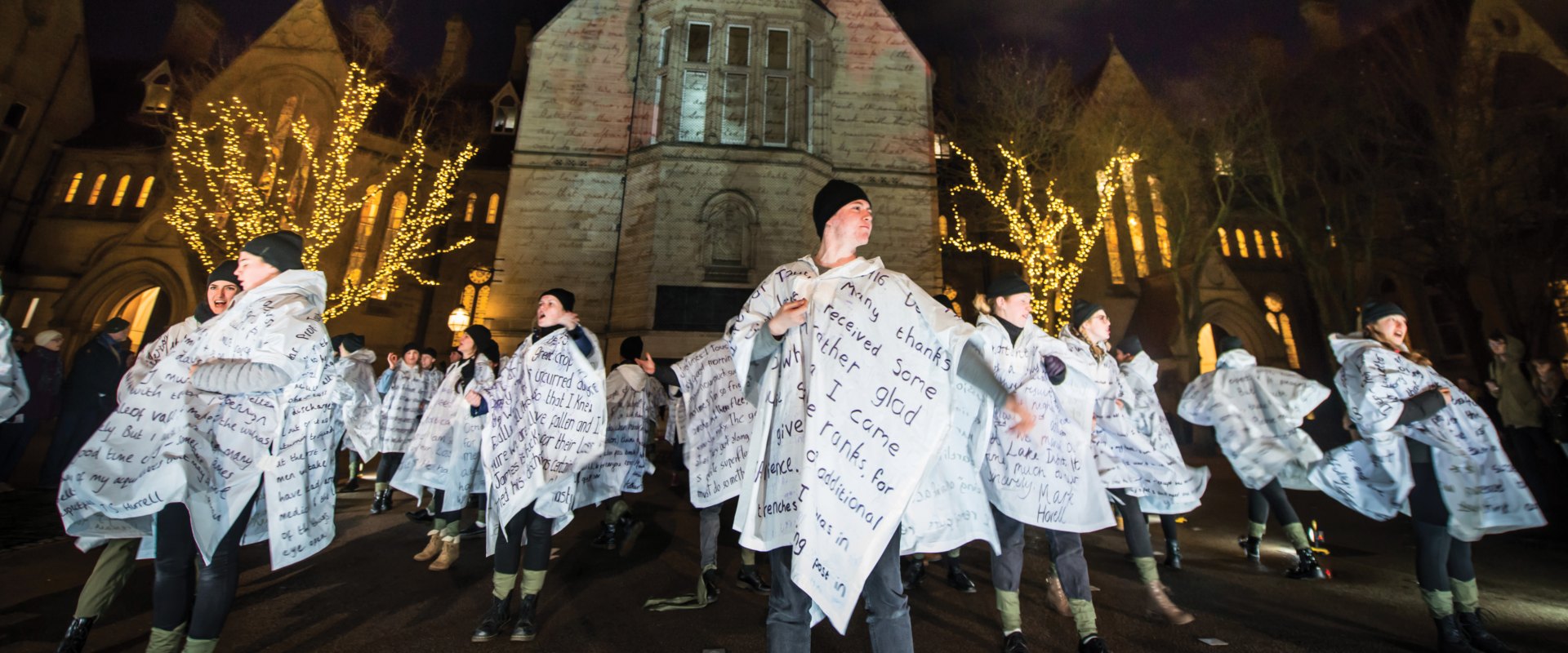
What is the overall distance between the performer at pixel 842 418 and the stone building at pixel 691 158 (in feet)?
41.6

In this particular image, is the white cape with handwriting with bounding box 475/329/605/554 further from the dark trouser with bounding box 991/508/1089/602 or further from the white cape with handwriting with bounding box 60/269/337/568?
the dark trouser with bounding box 991/508/1089/602

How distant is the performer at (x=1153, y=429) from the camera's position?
5.03 metres

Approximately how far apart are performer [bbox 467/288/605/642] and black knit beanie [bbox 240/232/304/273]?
132 centimetres

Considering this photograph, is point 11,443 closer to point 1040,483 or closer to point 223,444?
point 223,444

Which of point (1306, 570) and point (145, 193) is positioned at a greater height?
point (145, 193)

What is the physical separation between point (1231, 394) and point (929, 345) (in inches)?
213

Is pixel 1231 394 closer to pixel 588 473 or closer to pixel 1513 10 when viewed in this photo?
pixel 588 473

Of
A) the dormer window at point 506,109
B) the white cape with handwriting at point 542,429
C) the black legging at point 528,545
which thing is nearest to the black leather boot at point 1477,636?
the white cape with handwriting at point 542,429

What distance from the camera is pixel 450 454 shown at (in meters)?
5.95

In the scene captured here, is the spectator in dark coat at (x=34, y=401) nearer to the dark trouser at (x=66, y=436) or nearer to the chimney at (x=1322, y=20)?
the dark trouser at (x=66, y=436)

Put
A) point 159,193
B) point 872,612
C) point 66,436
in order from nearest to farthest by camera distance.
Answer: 1. point 872,612
2. point 66,436
3. point 159,193

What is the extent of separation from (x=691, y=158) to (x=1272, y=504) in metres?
14.4

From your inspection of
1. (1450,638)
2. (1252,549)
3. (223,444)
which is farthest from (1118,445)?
(223,444)

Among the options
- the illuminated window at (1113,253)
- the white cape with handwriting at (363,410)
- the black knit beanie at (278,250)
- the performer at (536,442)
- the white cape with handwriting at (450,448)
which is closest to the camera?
the black knit beanie at (278,250)
